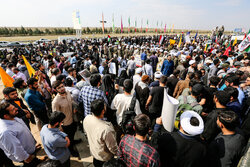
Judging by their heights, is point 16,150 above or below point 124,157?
below

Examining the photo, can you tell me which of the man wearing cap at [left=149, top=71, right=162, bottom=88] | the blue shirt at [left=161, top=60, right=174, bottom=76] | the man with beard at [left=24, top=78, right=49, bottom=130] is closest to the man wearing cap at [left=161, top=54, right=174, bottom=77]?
the blue shirt at [left=161, top=60, right=174, bottom=76]

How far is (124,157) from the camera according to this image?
166 centimetres

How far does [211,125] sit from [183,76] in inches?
117

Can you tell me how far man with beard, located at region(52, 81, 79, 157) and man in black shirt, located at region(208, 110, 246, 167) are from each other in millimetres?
2833

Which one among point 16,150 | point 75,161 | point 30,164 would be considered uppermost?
point 16,150

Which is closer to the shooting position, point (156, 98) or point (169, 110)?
point (169, 110)

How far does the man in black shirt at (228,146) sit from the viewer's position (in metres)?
1.77

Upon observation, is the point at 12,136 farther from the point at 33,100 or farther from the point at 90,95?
the point at 90,95

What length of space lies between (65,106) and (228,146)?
3056mm

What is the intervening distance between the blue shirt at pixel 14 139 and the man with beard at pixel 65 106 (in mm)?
725

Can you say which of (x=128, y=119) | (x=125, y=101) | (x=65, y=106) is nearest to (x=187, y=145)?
(x=128, y=119)

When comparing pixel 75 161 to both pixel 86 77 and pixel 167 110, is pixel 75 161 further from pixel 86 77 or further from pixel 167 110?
pixel 167 110

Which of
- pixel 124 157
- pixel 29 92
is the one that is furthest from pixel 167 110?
pixel 29 92

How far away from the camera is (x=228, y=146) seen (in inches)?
70.3
